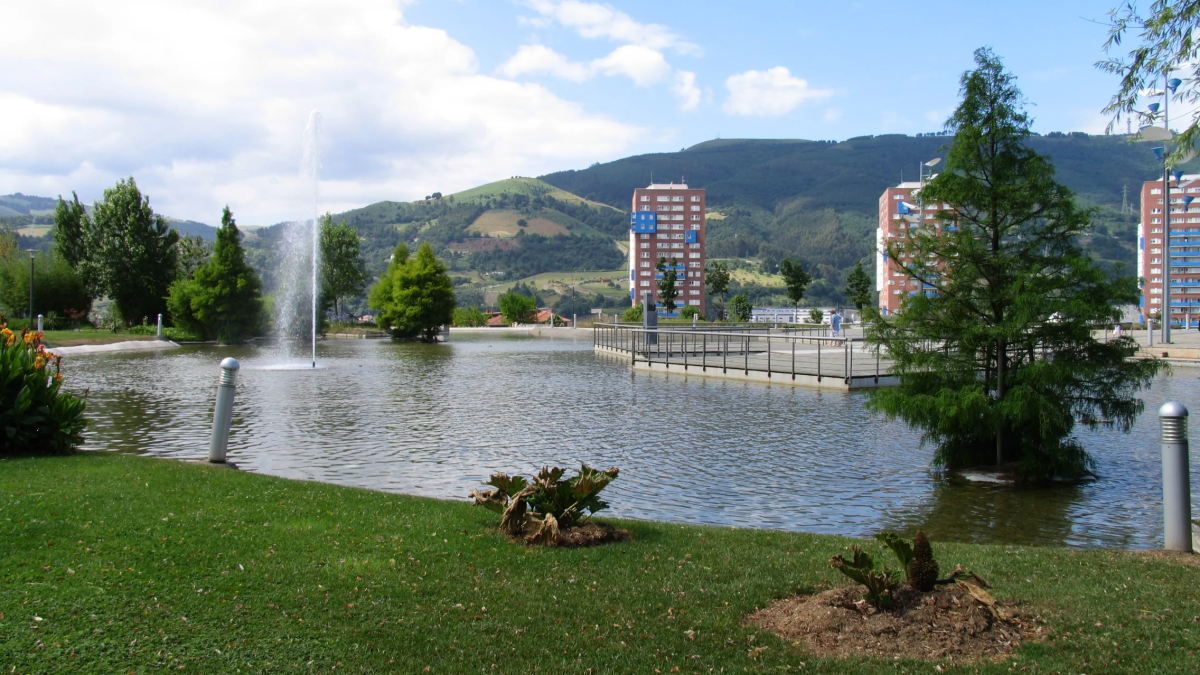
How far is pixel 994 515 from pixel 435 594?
6548 millimetres

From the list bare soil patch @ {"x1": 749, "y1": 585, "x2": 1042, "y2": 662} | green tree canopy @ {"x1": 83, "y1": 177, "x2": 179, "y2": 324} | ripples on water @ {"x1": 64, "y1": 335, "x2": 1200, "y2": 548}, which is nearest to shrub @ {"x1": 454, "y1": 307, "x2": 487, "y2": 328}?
green tree canopy @ {"x1": 83, "y1": 177, "x2": 179, "y2": 324}

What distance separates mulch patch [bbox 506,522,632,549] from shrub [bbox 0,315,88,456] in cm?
618

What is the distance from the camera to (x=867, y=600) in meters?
4.31

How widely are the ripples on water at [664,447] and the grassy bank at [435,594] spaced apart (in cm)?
245

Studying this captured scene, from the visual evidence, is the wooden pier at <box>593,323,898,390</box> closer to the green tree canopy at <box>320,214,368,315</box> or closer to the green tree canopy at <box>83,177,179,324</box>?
the green tree canopy at <box>83,177,179,324</box>

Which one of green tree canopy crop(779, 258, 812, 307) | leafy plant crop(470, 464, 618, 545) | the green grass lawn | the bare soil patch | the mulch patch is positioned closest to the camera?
the bare soil patch

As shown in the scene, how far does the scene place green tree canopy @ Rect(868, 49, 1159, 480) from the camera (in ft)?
32.1

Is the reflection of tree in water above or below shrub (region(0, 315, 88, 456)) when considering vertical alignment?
below

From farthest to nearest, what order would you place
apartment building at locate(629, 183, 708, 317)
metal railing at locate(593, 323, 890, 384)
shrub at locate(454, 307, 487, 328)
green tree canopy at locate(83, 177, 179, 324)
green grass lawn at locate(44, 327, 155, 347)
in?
apartment building at locate(629, 183, 708, 317), shrub at locate(454, 307, 487, 328), green tree canopy at locate(83, 177, 179, 324), green grass lawn at locate(44, 327, 155, 347), metal railing at locate(593, 323, 890, 384)

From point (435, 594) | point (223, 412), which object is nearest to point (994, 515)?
point (435, 594)

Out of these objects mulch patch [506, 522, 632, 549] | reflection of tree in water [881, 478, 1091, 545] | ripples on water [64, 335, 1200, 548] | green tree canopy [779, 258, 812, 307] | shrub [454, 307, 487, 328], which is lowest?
reflection of tree in water [881, 478, 1091, 545]

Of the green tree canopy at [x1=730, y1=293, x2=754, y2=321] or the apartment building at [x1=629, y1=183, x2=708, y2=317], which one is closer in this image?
the green tree canopy at [x1=730, y1=293, x2=754, y2=321]

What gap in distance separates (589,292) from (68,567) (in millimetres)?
176709

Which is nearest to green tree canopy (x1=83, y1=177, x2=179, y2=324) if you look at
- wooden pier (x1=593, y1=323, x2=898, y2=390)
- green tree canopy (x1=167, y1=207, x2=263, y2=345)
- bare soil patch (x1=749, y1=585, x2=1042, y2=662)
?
green tree canopy (x1=167, y1=207, x2=263, y2=345)
